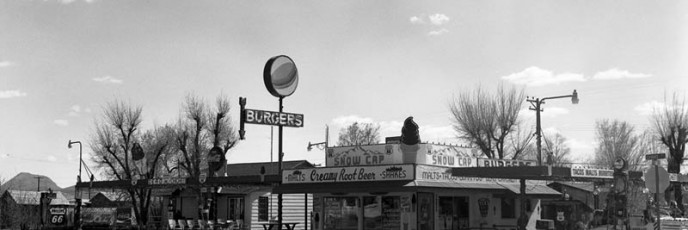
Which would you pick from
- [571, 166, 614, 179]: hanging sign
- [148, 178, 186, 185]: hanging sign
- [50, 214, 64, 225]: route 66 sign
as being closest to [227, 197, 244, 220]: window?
[148, 178, 186, 185]: hanging sign

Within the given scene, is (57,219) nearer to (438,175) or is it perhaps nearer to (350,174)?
(350,174)

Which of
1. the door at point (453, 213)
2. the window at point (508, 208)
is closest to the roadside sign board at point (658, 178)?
the door at point (453, 213)

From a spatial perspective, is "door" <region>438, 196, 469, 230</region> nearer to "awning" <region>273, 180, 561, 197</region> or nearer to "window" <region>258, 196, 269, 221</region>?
"awning" <region>273, 180, 561, 197</region>

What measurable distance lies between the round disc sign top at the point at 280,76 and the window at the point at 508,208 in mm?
13090

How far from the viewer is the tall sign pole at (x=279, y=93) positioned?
19.9 m

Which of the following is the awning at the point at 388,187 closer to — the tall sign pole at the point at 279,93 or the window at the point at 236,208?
the tall sign pole at the point at 279,93

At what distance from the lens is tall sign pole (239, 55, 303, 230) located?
19906 mm

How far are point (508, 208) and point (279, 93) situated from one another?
14.1 metres

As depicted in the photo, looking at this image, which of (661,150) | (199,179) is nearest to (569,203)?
(661,150)

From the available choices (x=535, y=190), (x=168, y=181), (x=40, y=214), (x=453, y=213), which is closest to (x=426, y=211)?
(x=453, y=213)

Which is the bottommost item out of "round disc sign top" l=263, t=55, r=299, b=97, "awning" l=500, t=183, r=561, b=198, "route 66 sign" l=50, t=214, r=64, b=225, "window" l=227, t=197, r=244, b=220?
"route 66 sign" l=50, t=214, r=64, b=225

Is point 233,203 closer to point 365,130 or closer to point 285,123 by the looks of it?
point 285,123

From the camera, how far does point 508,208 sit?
3059 cm

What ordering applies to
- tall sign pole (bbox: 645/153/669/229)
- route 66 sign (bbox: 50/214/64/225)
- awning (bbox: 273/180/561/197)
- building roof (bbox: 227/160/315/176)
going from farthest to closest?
building roof (bbox: 227/160/315/176) < route 66 sign (bbox: 50/214/64/225) < awning (bbox: 273/180/561/197) < tall sign pole (bbox: 645/153/669/229)
